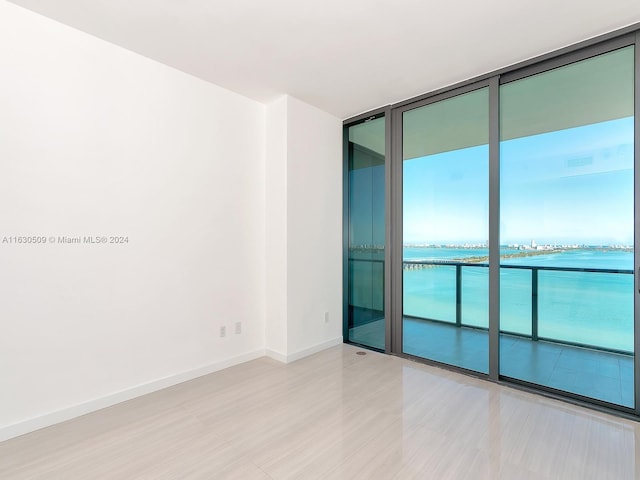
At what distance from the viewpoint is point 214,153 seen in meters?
3.41

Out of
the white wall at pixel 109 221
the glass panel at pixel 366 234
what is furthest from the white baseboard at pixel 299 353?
the glass panel at pixel 366 234

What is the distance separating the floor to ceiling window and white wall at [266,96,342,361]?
610 mm

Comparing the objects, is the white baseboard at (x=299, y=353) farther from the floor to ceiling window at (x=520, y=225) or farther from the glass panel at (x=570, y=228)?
the glass panel at (x=570, y=228)

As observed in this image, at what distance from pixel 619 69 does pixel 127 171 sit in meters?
4.11

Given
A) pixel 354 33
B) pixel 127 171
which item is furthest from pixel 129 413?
A: pixel 354 33

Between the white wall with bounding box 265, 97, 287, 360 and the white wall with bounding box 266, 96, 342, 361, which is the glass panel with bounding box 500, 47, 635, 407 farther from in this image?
the white wall with bounding box 265, 97, 287, 360

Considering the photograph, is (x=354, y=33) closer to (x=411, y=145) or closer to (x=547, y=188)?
(x=411, y=145)

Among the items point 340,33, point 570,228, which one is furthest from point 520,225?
point 340,33

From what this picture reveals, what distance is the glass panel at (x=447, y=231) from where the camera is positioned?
3.27 metres

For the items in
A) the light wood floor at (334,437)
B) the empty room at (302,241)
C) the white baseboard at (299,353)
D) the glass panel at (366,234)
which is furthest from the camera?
the glass panel at (366,234)

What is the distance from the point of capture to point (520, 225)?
301 centimetres

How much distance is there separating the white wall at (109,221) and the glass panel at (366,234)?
4.80ft

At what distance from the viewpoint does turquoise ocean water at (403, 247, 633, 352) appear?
8.50ft

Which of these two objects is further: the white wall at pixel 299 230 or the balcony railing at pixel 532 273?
the white wall at pixel 299 230
